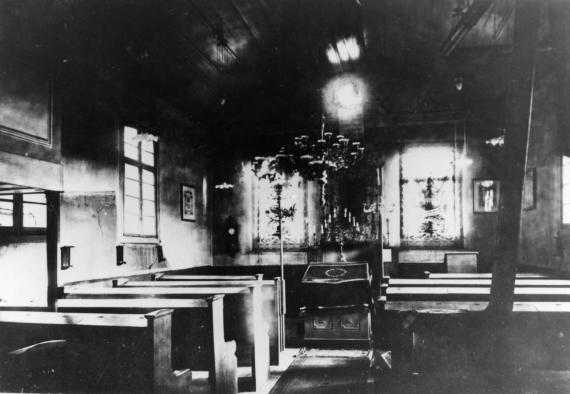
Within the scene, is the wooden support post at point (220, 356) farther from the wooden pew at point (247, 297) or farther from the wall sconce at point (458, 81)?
the wall sconce at point (458, 81)

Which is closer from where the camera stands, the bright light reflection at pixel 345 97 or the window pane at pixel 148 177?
the window pane at pixel 148 177

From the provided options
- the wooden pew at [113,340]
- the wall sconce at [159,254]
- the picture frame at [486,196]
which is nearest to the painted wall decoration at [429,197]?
the picture frame at [486,196]

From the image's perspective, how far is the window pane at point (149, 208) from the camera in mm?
7829

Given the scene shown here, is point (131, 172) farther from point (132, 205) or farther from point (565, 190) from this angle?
point (565, 190)

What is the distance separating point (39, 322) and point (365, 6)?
18.2ft

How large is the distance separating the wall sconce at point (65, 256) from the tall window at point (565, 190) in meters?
6.54

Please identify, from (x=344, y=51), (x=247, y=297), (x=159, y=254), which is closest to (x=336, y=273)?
(x=247, y=297)

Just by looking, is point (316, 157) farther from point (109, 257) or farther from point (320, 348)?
point (109, 257)

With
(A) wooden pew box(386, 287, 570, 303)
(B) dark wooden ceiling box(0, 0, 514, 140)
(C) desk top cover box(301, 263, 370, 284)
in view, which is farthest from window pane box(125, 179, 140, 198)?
(A) wooden pew box(386, 287, 570, 303)

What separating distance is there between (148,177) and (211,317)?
4674 millimetres

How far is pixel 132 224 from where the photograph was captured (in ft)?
24.0

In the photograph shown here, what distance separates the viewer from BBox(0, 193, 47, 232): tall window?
5250 millimetres

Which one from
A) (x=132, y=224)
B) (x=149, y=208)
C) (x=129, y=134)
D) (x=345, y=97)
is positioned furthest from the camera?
(x=345, y=97)

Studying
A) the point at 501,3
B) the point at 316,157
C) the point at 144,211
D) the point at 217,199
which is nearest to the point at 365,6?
the point at 501,3
